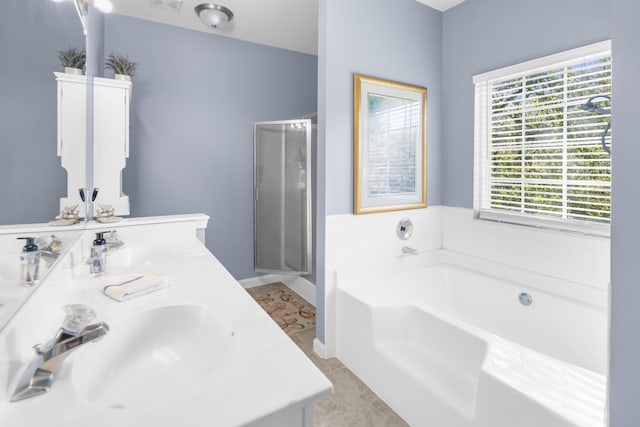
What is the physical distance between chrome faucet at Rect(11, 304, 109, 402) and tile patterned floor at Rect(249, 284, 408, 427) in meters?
1.36

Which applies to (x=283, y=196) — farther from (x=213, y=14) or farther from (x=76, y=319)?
(x=76, y=319)

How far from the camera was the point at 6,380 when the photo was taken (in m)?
0.57

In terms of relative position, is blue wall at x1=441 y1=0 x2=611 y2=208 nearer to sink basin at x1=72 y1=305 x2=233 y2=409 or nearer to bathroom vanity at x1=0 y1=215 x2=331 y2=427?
bathroom vanity at x1=0 y1=215 x2=331 y2=427

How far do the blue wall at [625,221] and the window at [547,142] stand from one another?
115 cm

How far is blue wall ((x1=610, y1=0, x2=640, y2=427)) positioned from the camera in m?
0.73

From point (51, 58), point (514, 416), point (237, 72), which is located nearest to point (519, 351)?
point (514, 416)

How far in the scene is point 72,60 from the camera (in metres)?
1.05

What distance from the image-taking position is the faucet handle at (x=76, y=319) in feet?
2.02

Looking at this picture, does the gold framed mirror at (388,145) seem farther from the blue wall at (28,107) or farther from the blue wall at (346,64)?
the blue wall at (28,107)

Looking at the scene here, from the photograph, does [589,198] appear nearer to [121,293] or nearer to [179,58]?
[121,293]

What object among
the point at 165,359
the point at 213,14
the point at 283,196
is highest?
the point at 213,14

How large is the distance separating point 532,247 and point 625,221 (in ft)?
5.37

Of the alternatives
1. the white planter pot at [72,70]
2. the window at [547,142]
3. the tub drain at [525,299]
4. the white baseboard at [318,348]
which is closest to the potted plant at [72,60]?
the white planter pot at [72,70]

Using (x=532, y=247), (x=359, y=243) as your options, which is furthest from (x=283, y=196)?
(x=532, y=247)
